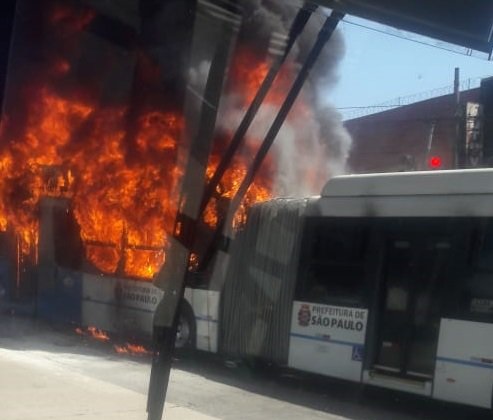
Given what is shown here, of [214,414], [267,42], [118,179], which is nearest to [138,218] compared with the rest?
[118,179]

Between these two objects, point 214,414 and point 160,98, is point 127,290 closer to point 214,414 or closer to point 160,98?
point 160,98

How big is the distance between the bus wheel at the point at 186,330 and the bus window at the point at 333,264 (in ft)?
6.69

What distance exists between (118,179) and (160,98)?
2.09m

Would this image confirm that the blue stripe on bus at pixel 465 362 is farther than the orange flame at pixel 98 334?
No

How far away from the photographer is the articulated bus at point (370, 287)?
25.9ft

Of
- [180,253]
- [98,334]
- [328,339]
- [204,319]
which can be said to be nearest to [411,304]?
[328,339]

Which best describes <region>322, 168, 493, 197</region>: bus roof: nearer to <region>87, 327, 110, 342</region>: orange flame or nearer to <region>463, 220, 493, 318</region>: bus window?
<region>463, 220, 493, 318</region>: bus window

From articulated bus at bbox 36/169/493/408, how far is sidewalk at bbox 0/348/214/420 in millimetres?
2250

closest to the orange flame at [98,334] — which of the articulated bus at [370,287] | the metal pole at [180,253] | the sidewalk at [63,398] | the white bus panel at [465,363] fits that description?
the articulated bus at [370,287]

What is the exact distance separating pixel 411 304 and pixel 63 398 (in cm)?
380

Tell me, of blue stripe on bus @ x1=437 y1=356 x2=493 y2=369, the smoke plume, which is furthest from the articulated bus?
the smoke plume

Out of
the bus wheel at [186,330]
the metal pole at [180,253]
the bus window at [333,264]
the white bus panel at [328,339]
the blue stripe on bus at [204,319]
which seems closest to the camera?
the metal pole at [180,253]

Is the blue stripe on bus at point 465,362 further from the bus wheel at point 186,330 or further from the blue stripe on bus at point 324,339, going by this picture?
the bus wheel at point 186,330

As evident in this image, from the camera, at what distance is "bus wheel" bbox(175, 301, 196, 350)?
35.3 ft
